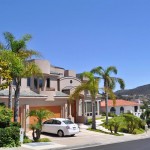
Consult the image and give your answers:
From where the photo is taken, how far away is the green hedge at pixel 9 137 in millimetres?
19609

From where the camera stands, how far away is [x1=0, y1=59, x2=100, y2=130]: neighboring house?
29.9 metres

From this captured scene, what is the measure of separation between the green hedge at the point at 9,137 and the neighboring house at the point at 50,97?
24.3 ft

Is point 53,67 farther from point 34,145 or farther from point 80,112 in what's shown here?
point 34,145

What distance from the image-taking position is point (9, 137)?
19.9 m

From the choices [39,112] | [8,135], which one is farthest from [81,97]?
[8,135]

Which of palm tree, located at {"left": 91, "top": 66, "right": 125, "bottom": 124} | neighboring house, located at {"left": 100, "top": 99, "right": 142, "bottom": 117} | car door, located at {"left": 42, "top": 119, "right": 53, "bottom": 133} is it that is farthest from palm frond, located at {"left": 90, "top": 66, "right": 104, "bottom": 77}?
neighboring house, located at {"left": 100, "top": 99, "right": 142, "bottom": 117}

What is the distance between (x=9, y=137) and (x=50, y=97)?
13.9 metres

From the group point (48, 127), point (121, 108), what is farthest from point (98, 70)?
point (121, 108)

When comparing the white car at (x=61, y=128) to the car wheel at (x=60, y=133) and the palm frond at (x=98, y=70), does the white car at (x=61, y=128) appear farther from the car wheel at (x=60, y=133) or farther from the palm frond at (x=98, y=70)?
the palm frond at (x=98, y=70)

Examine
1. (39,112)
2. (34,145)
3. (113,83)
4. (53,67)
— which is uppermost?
(53,67)

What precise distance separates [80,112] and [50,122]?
12.3 meters

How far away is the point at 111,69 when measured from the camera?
3772 centimetres

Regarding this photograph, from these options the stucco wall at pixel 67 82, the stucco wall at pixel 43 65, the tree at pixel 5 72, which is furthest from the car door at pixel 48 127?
the stucco wall at pixel 67 82

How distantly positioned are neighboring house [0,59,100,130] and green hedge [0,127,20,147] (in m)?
7.42
